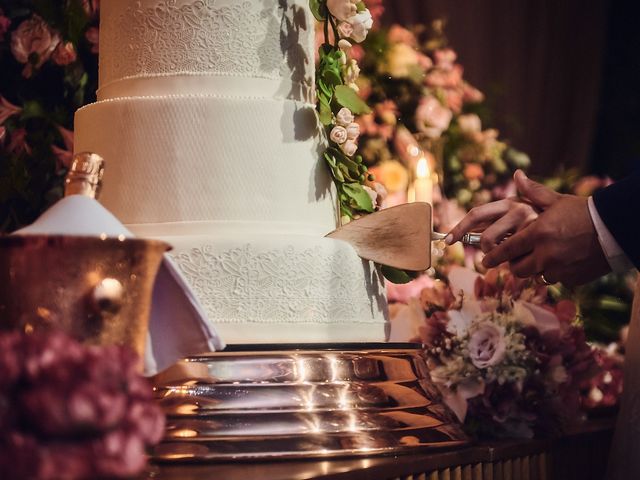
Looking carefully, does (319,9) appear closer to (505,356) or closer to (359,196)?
(359,196)

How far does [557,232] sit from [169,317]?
0.75 m

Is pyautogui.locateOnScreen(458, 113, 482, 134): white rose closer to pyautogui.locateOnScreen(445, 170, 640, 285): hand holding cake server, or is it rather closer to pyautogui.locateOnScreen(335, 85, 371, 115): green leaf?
pyautogui.locateOnScreen(445, 170, 640, 285): hand holding cake server

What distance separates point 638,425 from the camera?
1417 millimetres

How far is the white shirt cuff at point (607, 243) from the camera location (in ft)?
4.41

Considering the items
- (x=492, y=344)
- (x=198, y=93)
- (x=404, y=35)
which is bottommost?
(x=492, y=344)

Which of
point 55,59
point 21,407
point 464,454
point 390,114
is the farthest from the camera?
point 390,114

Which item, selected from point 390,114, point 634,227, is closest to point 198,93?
point 634,227

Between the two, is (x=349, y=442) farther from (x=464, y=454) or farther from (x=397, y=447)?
(x=464, y=454)

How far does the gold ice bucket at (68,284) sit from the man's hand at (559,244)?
0.82 metres

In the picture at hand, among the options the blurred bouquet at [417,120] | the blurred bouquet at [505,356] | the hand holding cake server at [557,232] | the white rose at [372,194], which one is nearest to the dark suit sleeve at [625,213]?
the hand holding cake server at [557,232]

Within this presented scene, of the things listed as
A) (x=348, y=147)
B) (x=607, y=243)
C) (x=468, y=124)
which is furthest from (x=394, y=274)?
(x=468, y=124)

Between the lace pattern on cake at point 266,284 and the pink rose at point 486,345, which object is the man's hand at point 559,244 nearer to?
the pink rose at point 486,345

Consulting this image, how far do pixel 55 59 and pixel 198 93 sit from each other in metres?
0.63

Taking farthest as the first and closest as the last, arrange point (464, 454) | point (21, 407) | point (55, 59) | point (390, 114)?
1. point (390, 114)
2. point (55, 59)
3. point (464, 454)
4. point (21, 407)
